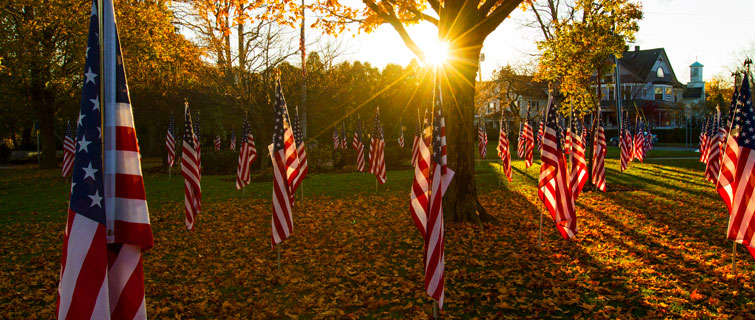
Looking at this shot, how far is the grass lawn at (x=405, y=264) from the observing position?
593cm

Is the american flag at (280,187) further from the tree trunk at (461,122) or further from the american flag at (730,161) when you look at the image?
the american flag at (730,161)

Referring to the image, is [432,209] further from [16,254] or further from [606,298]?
[16,254]

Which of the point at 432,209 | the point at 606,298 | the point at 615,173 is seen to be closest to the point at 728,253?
the point at 606,298

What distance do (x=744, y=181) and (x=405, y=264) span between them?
15.8 ft

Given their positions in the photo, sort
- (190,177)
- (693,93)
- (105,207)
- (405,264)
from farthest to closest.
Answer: (693,93) < (190,177) < (405,264) < (105,207)

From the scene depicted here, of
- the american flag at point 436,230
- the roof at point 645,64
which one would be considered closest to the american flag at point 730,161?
the american flag at point 436,230

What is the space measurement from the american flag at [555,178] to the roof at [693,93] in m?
83.0

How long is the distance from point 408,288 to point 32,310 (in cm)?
483

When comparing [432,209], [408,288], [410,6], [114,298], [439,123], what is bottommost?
[408,288]

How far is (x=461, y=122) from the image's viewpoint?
1033 cm

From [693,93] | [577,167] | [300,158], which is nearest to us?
[577,167]

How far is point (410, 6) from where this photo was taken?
11188 mm

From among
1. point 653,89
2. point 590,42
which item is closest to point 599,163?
point 590,42

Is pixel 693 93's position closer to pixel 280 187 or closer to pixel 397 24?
pixel 397 24
